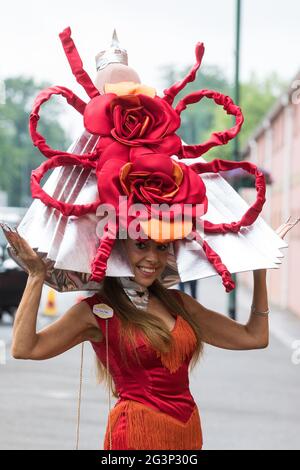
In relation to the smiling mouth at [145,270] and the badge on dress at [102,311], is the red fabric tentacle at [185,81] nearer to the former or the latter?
the smiling mouth at [145,270]

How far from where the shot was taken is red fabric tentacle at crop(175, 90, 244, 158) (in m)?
3.70

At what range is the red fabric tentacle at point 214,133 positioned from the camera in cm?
370

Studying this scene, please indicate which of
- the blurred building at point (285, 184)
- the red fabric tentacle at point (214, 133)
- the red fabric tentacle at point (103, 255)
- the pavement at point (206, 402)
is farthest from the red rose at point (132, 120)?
the blurred building at point (285, 184)

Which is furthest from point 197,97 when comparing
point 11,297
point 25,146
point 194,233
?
point 25,146

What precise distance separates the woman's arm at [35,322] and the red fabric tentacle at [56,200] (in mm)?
165

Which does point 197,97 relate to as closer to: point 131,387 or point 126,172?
point 126,172

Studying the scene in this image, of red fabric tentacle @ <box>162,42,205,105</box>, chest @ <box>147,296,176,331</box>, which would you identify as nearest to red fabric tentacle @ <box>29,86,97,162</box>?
red fabric tentacle @ <box>162,42,205,105</box>

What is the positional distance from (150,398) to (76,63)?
44.6 inches

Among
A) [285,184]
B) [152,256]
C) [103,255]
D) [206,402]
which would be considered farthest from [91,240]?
A: [285,184]

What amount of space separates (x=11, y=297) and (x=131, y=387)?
16.2m

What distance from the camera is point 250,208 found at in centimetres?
366

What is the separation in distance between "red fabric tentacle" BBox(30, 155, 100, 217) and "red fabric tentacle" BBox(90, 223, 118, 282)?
0.11m

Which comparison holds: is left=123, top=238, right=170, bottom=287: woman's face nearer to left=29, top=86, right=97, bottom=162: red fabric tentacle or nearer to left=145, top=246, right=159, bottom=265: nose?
left=145, top=246, right=159, bottom=265: nose

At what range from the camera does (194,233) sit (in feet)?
11.9
